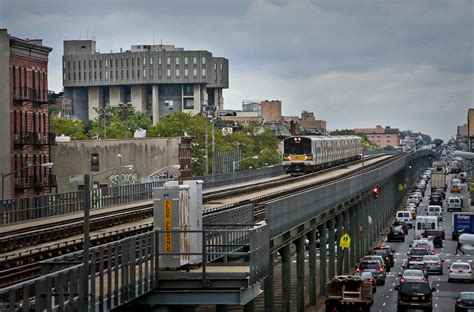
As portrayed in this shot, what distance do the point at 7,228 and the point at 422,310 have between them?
70.9 ft

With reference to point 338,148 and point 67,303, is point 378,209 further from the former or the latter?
point 67,303

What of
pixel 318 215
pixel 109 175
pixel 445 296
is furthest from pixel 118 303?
pixel 109 175

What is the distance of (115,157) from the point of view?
389ft

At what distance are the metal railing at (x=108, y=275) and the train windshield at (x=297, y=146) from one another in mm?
68280

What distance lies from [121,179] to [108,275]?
87.6 metres

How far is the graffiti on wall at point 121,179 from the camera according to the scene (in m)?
111

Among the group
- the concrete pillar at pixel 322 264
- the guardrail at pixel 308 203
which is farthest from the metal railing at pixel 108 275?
the concrete pillar at pixel 322 264

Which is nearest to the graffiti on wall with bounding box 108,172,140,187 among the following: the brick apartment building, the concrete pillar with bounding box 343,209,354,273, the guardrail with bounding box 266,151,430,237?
the brick apartment building

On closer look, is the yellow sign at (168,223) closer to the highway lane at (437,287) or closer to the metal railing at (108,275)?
the metal railing at (108,275)

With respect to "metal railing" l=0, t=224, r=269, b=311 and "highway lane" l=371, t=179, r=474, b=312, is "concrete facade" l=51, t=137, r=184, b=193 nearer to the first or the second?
"highway lane" l=371, t=179, r=474, b=312

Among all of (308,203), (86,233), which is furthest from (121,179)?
(86,233)

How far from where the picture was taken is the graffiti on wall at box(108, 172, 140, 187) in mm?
110812

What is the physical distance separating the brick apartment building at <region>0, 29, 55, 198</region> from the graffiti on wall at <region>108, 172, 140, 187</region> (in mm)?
13898

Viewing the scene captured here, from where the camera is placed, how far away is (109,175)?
→ 11606cm
